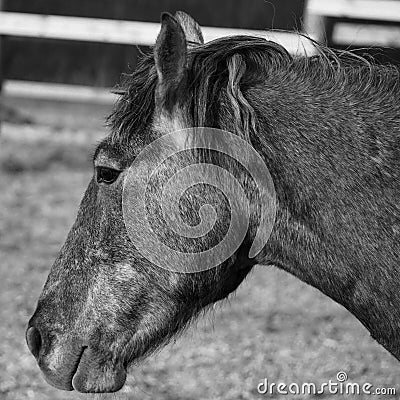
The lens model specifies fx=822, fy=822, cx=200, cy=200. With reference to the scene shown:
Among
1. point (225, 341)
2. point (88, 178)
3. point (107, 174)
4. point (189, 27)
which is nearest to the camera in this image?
point (107, 174)

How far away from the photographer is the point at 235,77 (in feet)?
7.30

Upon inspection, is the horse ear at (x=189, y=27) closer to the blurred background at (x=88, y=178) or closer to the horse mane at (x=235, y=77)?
the blurred background at (x=88, y=178)

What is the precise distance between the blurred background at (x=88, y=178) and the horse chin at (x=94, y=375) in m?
0.40

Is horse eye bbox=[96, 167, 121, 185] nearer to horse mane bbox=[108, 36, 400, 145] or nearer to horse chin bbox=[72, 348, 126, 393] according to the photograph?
horse mane bbox=[108, 36, 400, 145]

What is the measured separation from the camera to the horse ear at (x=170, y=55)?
2.12m

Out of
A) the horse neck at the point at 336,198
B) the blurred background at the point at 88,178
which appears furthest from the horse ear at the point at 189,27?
the horse neck at the point at 336,198

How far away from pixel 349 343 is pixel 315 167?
8.32ft

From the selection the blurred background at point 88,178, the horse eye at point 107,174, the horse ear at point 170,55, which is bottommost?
the blurred background at point 88,178

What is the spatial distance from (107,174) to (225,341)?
2367 millimetres

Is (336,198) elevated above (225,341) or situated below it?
above

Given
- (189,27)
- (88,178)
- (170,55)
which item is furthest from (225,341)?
(88,178)

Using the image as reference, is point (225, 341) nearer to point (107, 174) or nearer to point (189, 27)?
point (189, 27)

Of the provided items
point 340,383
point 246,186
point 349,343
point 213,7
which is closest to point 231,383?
point 340,383

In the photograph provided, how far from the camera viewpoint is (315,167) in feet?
7.16
